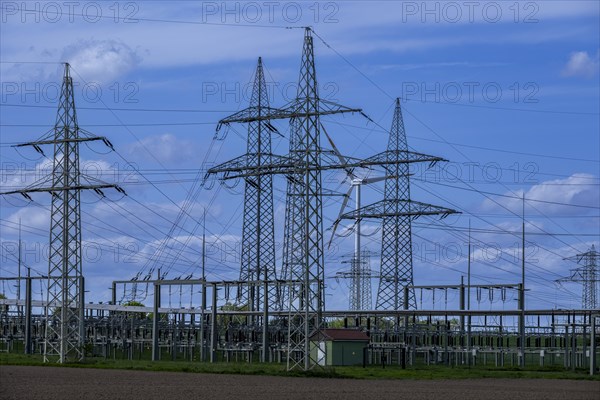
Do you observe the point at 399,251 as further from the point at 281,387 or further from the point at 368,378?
the point at 281,387

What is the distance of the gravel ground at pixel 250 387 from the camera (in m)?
29.0

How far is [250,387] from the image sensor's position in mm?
33094

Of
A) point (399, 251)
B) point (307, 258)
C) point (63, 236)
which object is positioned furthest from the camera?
point (399, 251)

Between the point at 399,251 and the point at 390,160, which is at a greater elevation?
the point at 390,160

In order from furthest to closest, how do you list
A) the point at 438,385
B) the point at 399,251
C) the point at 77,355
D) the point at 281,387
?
1. the point at 399,251
2. the point at 77,355
3. the point at 438,385
4. the point at 281,387

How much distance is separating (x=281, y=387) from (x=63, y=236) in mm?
18648

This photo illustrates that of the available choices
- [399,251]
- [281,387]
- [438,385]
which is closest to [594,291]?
[399,251]

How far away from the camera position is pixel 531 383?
126ft

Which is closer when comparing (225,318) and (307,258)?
(307,258)

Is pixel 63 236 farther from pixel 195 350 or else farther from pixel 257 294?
pixel 195 350

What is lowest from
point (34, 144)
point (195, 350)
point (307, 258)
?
point (195, 350)

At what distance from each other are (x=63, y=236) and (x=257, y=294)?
2000 cm

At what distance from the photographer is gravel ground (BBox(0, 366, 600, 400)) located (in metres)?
29.0

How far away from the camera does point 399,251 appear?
62062mm
